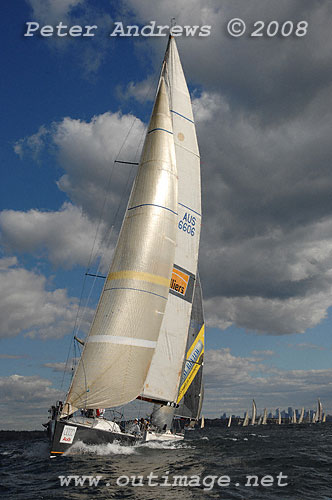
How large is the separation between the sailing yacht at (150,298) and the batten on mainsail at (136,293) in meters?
0.04

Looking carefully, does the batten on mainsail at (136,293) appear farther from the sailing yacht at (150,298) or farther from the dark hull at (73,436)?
the dark hull at (73,436)

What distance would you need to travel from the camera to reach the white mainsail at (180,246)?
73.9 ft

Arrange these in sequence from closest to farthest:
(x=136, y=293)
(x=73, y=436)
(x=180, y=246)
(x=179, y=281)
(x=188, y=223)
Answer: (x=73, y=436)
(x=136, y=293)
(x=179, y=281)
(x=180, y=246)
(x=188, y=223)

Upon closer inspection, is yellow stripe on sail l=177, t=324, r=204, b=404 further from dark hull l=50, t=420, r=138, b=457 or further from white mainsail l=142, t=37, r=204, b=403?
dark hull l=50, t=420, r=138, b=457

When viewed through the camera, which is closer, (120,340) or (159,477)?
(159,477)

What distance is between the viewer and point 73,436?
1703 centimetres

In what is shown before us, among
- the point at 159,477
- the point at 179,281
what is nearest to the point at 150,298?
the point at 179,281

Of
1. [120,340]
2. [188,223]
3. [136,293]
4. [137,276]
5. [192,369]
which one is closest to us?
[120,340]

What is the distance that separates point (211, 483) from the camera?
13.8 m

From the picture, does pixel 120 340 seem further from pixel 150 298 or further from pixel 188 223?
pixel 188 223

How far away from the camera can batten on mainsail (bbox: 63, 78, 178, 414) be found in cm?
1802

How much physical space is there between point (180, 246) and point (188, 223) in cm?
159

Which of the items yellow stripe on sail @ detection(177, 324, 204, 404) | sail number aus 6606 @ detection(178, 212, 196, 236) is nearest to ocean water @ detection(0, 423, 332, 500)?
yellow stripe on sail @ detection(177, 324, 204, 404)

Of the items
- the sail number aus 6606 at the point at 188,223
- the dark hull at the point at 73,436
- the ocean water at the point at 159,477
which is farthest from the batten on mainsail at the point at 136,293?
the sail number aus 6606 at the point at 188,223
